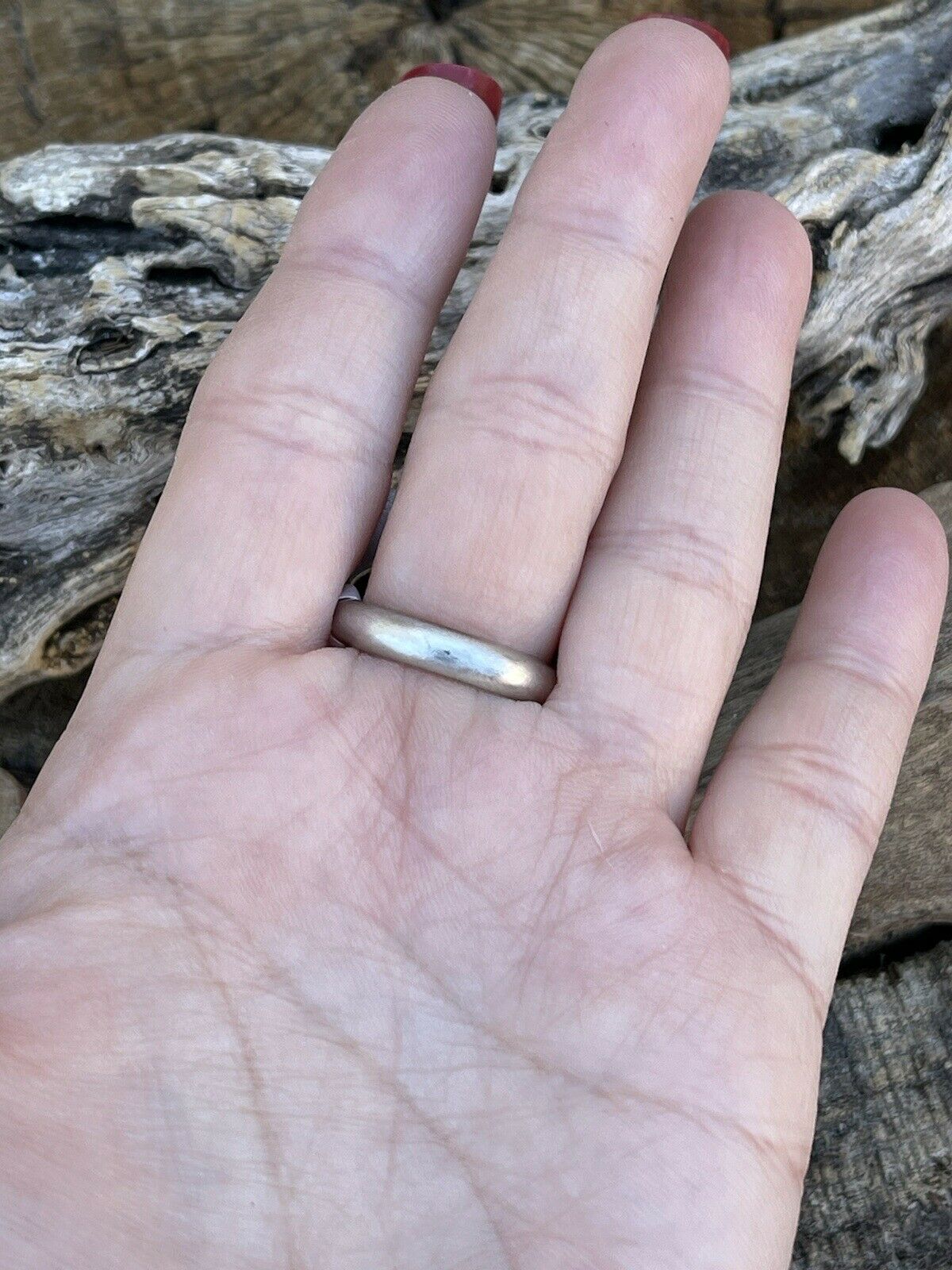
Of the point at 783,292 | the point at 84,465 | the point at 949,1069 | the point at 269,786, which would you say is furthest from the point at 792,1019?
the point at 84,465

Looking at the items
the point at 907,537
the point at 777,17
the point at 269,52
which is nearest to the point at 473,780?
the point at 907,537

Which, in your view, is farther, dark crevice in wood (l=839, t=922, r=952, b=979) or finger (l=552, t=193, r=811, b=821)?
dark crevice in wood (l=839, t=922, r=952, b=979)

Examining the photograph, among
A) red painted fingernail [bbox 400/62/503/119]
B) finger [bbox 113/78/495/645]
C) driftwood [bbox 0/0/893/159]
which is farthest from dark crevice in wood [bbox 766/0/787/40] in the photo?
finger [bbox 113/78/495/645]

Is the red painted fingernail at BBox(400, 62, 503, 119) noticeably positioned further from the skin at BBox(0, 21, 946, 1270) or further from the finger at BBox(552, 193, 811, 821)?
the finger at BBox(552, 193, 811, 821)

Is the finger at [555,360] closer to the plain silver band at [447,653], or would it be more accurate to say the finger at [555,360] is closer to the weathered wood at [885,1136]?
the plain silver band at [447,653]

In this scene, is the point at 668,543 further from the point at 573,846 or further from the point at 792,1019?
the point at 792,1019
